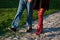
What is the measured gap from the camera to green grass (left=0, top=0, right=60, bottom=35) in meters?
7.99

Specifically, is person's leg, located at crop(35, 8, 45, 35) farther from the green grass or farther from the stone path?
the green grass

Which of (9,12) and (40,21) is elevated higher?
(40,21)

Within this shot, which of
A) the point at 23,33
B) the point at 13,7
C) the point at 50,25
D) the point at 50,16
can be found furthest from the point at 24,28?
the point at 13,7

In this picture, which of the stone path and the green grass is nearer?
the stone path

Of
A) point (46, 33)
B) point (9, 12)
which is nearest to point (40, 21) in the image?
point (46, 33)

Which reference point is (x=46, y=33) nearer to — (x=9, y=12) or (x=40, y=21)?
(x=40, y=21)

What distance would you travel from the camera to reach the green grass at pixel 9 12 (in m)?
7.99

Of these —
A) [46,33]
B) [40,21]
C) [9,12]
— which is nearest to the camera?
[40,21]

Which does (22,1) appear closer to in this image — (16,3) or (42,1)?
(42,1)

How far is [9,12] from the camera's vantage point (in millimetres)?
9266

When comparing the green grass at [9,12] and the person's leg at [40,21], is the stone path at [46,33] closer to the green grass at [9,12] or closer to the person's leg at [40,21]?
the person's leg at [40,21]

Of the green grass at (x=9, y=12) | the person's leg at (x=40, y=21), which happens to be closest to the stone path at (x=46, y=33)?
the person's leg at (x=40, y=21)

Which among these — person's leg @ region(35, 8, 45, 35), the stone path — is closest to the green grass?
the stone path

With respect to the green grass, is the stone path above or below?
below
